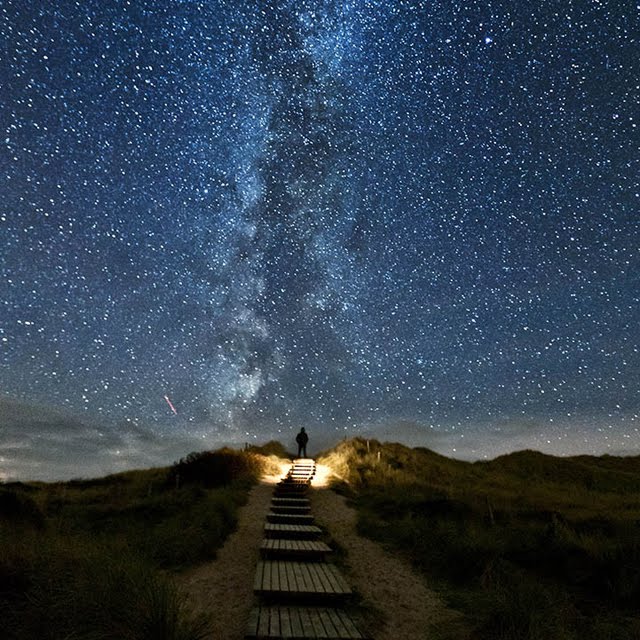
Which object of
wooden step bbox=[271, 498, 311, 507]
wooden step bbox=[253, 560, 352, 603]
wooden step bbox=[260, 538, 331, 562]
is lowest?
wooden step bbox=[253, 560, 352, 603]

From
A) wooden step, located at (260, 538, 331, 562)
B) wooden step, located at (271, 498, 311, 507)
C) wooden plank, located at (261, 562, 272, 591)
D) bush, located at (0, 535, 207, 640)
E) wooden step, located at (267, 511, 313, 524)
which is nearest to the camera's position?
bush, located at (0, 535, 207, 640)

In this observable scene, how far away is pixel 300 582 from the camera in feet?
20.1

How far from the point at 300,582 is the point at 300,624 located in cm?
126

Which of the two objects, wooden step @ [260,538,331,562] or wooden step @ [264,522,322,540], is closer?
wooden step @ [260,538,331,562]

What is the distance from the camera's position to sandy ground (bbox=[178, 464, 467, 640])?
5754 millimetres

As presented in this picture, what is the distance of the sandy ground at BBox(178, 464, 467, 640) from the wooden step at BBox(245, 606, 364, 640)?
520 millimetres

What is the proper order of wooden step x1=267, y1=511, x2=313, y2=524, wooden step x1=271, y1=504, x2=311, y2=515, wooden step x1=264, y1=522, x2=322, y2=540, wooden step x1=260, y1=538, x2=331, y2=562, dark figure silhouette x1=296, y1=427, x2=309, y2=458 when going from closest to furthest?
1. wooden step x1=260, y1=538, x2=331, y2=562
2. wooden step x1=264, y1=522, x2=322, y2=540
3. wooden step x1=267, y1=511, x2=313, y2=524
4. wooden step x1=271, y1=504, x2=311, y2=515
5. dark figure silhouette x1=296, y1=427, x2=309, y2=458

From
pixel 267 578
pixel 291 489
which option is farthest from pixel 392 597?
pixel 291 489

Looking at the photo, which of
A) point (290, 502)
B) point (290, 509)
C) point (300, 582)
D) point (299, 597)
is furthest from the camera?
point (290, 502)

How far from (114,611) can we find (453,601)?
17.6 feet

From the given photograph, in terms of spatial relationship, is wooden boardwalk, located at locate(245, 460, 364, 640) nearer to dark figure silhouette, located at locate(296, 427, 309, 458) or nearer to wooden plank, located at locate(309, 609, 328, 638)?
wooden plank, located at locate(309, 609, 328, 638)

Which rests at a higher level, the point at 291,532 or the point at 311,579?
the point at 291,532

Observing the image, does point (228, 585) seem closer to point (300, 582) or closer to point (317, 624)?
point (300, 582)

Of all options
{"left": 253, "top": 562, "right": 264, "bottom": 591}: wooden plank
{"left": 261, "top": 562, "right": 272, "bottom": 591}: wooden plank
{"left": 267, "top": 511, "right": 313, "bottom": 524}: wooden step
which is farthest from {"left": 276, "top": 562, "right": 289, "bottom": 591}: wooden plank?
{"left": 267, "top": 511, "right": 313, "bottom": 524}: wooden step
